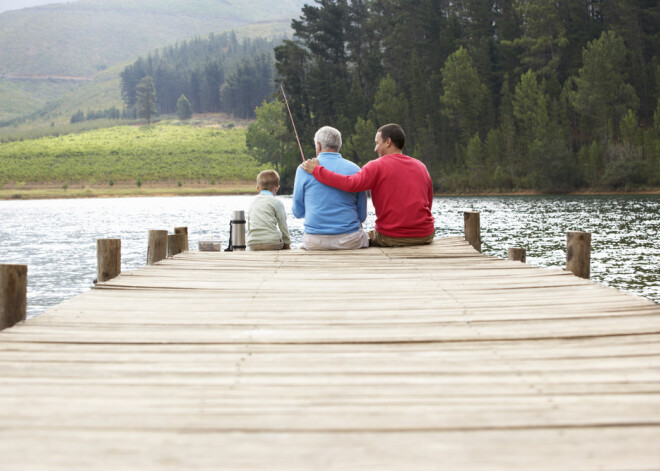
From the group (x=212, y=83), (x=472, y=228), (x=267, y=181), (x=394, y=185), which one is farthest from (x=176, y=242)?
(x=212, y=83)

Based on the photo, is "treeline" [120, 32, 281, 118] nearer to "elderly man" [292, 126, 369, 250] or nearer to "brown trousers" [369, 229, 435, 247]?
"brown trousers" [369, 229, 435, 247]

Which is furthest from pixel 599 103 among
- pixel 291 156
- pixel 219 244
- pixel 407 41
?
pixel 219 244

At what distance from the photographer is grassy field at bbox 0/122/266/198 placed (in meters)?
85.4

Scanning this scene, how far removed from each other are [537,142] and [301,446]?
55192mm

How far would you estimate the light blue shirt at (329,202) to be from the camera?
7113 mm

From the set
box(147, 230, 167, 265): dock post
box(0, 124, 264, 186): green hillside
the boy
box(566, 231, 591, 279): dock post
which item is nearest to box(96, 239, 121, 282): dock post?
box(147, 230, 167, 265): dock post

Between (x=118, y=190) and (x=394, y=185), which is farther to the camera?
(x=118, y=190)

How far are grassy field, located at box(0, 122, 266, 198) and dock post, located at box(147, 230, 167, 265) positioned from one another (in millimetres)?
75308

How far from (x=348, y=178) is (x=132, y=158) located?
102 m

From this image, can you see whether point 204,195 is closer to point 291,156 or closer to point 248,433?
point 291,156

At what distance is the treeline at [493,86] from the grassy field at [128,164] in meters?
18.3

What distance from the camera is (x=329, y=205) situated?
7188 millimetres

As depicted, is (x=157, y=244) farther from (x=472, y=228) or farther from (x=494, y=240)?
(x=494, y=240)

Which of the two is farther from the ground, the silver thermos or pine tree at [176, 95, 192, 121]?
pine tree at [176, 95, 192, 121]
